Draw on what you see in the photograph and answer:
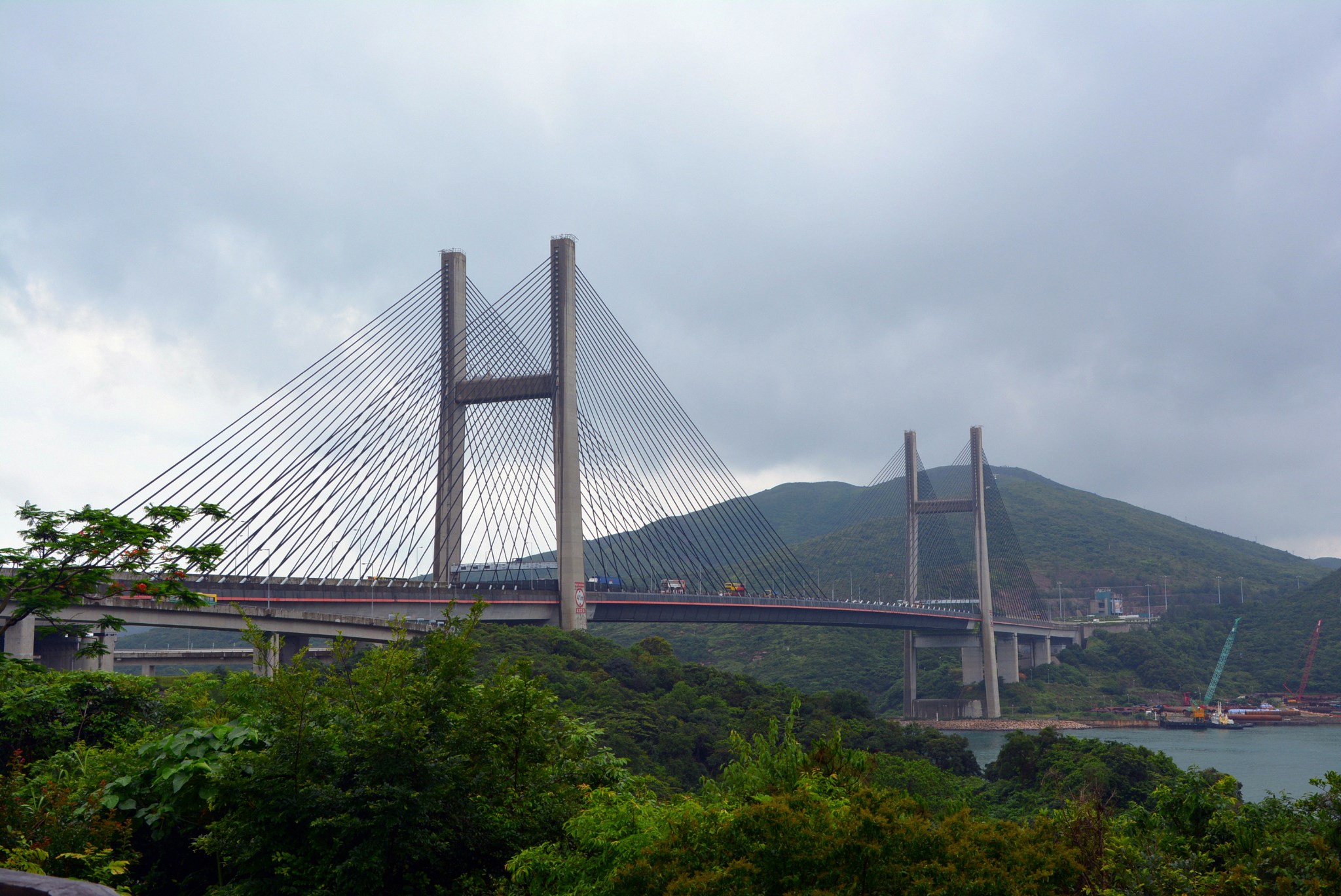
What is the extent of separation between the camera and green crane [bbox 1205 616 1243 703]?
105500 millimetres

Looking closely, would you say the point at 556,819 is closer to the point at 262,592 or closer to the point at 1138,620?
the point at 262,592

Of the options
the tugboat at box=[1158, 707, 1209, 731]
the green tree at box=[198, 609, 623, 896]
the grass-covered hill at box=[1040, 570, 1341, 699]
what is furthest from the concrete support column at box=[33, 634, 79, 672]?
the grass-covered hill at box=[1040, 570, 1341, 699]

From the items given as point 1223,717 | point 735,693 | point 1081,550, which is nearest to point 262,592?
point 735,693

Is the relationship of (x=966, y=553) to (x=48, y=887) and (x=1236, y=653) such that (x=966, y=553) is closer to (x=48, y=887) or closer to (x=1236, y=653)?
(x=1236, y=653)

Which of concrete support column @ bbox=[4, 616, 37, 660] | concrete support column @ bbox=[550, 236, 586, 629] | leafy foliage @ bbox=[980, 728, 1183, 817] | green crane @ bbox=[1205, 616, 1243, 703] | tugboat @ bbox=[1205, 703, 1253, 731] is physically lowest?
tugboat @ bbox=[1205, 703, 1253, 731]

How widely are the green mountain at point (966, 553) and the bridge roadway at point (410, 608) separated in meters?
31.2

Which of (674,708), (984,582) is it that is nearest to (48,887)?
(674,708)

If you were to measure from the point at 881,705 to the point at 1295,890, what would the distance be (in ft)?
309

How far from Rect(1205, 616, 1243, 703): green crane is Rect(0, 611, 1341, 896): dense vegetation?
10922 centimetres

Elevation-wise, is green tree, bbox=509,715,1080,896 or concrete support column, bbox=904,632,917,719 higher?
green tree, bbox=509,715,1080,896

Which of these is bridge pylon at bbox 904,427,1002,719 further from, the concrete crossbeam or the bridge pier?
the concrete crossbeam

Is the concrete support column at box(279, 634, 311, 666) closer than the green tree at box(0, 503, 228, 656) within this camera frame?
No

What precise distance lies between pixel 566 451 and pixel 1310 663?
9522cm

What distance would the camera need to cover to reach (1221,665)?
113m
